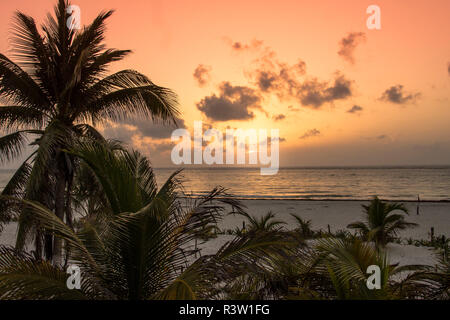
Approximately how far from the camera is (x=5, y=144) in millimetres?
6129

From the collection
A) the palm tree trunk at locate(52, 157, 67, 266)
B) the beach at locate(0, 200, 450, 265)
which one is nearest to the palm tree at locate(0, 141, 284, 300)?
the palm tree trunk at locate(52, 157, 67, 266)

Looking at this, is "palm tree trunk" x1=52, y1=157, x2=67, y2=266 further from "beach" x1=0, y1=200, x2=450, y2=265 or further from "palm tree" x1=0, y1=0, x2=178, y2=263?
"beach" x1=0, y1=200, x2=450, y2=265

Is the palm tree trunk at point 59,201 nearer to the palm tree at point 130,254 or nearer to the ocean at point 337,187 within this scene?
the palm tree at point 130,254

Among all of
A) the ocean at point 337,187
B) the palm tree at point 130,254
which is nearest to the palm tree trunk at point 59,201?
the palm tree at point 130,254

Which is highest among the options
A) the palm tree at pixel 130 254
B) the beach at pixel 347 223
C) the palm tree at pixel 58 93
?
the palm tree at pixel 58 93

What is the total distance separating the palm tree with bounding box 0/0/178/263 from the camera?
19.6ft

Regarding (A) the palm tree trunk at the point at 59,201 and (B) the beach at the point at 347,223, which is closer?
(A) the palm tree trunk at the point at 59,201

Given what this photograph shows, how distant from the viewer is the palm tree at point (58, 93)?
596 cm

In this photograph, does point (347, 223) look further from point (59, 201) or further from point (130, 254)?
point (130, 254)

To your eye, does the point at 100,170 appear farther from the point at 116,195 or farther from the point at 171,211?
the point at 171,211

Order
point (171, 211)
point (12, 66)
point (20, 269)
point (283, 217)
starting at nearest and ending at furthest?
1. point (20, 269)
2. point (171, 211)
3. point (12, 66)
4. point (283, 217)
